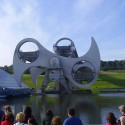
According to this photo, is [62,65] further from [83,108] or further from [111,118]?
[111,118]

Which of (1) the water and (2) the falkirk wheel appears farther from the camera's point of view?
(2) the falkirk wheel

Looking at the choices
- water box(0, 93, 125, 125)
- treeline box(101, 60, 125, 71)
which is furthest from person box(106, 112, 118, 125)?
treeline box(101, 60, 125, 71)

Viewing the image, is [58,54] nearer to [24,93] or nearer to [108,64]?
[24,93]

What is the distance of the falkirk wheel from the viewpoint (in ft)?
232

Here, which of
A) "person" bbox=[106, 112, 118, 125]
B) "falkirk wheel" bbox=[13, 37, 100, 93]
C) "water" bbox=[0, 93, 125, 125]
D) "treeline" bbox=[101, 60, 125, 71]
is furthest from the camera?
"treeline" bbox=[101, 60, 125, 71]

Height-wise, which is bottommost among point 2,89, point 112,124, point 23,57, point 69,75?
point 112,124

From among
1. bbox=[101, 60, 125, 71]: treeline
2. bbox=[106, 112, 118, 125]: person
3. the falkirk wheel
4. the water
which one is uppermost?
bbox=[101, 60, 125, 71]: treeline

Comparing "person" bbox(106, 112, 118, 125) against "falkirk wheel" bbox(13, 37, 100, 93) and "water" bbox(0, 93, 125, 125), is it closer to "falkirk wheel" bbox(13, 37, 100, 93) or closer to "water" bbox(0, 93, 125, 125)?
"water" bbox(0, 93, 125, 125)

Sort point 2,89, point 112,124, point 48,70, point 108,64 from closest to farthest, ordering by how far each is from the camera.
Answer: point 112,124 < point 2,89 < point 48,70 < point 108,64


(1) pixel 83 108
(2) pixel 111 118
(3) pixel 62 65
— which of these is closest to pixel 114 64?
(3) pixel 62 65

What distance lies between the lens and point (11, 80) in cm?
6372

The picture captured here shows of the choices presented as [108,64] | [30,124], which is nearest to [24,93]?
[30,124]

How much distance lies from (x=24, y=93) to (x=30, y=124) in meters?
52.7

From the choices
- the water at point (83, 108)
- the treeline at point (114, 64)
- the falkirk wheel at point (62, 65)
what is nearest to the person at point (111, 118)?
the water at point (83, 108)
